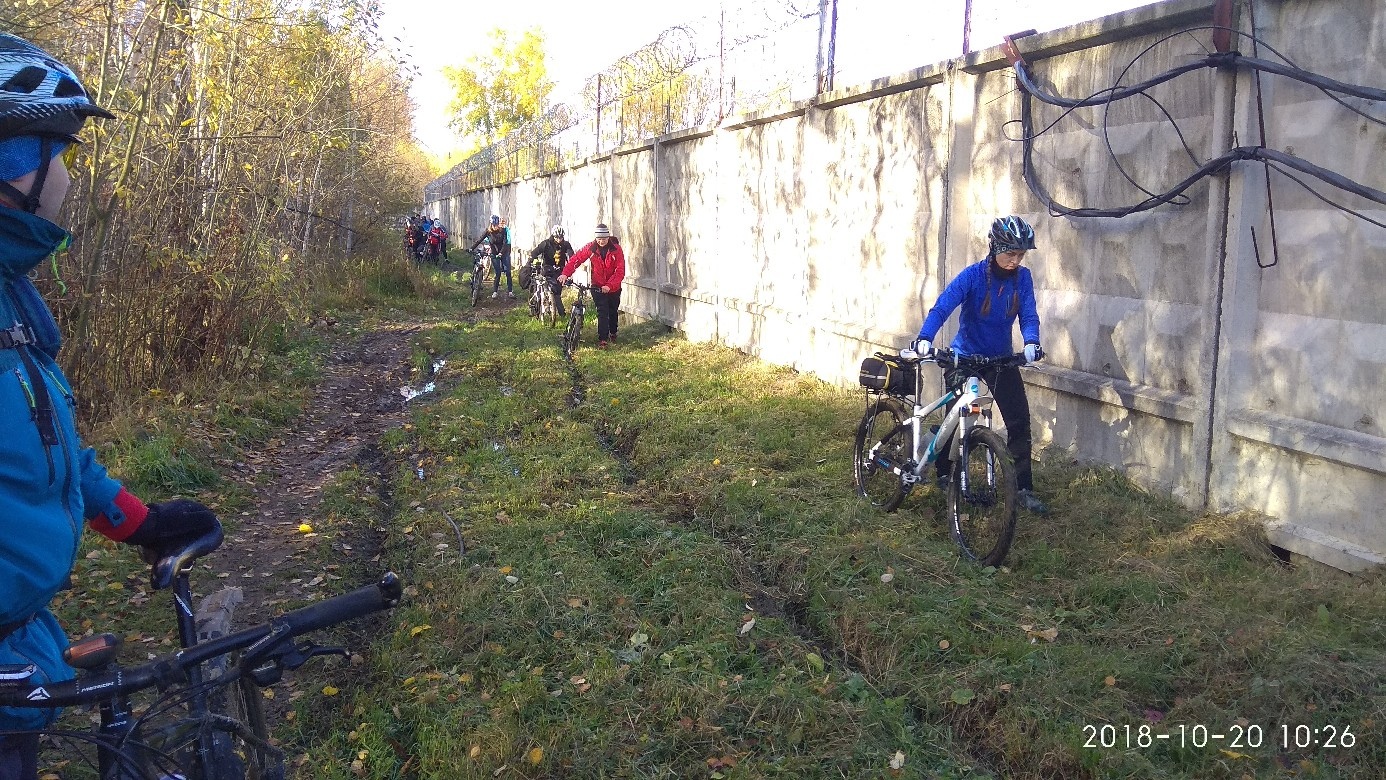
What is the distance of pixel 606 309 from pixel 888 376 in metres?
8.45

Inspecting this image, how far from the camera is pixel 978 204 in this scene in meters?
7.86

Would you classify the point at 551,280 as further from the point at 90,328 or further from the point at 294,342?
the point at 90,328

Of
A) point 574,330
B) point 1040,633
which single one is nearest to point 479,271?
point 574,330

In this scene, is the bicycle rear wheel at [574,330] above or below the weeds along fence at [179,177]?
below

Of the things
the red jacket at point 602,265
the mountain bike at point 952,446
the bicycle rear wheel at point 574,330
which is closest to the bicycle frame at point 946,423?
the mountain bike at point 952,446

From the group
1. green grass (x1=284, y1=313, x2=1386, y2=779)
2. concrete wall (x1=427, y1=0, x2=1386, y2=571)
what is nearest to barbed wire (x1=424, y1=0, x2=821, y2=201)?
concrete wall (x1=427, y1=0, x2=1386, y2=571)

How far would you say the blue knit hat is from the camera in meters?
1.85

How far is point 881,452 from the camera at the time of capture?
269 inches

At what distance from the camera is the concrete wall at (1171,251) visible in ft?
15.8

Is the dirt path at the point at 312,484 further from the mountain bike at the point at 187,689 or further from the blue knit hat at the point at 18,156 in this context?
the blue knit hat at the point at 18,156

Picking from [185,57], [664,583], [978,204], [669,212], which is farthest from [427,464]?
[669,212]

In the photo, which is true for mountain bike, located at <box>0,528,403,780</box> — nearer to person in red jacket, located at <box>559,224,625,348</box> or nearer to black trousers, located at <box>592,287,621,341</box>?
A: person in red jacket, located at <box>559,224,625,348</box>

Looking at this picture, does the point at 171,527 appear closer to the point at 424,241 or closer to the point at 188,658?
the point at 188,658

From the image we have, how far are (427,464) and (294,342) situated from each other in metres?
6.44
